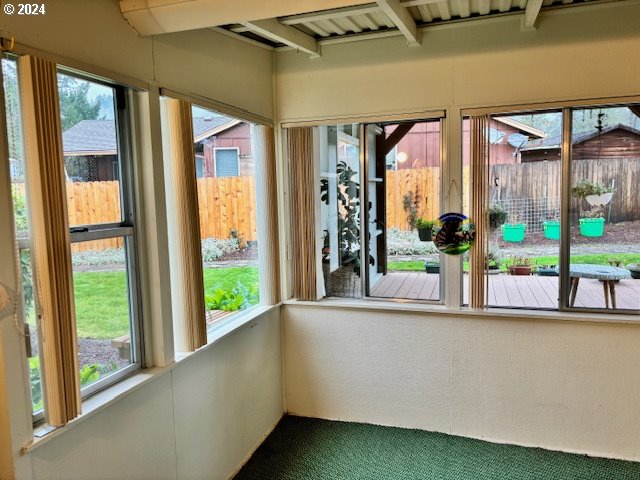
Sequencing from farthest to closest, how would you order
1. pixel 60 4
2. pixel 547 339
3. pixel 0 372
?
pixel 547 339, pixel 60 4, pixel 0 372

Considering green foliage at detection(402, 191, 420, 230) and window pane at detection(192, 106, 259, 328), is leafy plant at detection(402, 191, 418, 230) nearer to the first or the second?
green foliage at detection(402, 191, 420, 230)

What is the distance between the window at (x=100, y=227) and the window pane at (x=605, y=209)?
2.68 metres

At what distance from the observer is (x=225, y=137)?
2.94m

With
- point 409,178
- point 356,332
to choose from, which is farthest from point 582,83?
point 356,332

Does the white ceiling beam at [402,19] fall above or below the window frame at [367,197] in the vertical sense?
above

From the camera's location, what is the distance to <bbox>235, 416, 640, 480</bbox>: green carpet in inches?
111

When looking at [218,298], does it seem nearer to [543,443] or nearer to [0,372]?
[0,372]

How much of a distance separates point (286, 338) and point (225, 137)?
160cm

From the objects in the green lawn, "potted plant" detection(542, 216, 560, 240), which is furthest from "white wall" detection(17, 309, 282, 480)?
"potted plant" detection(542, 216, 560, 240)

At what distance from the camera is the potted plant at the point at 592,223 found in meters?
2.96

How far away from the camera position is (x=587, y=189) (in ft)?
9.70

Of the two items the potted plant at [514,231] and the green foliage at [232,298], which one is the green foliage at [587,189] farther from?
the green foliage at [232,298]

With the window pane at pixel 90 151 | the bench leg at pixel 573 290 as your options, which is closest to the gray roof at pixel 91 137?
the window pane at pixel 90 151

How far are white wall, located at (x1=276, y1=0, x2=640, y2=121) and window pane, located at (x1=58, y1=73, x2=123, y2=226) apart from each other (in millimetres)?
1591
